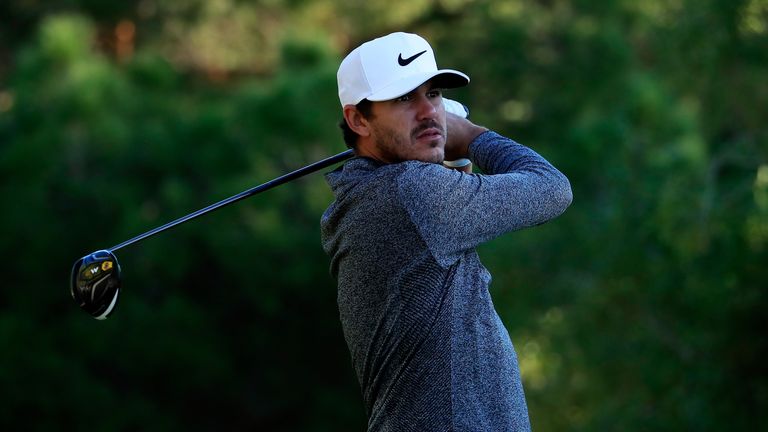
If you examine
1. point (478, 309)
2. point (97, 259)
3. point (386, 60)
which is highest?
point (386, 60)

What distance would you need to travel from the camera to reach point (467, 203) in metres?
1.96

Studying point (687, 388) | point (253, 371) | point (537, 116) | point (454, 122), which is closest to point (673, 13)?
point (687, 388)

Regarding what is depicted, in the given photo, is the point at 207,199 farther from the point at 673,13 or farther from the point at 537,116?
the point at 673,13

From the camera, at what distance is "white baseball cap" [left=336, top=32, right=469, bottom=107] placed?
2.03 meters

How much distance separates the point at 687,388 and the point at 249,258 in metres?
3.70

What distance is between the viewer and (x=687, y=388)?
7660 mm

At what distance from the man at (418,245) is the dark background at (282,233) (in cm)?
601

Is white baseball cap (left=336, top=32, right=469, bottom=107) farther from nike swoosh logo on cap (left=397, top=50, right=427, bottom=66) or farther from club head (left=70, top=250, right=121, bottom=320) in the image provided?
club head (left=70, top=250, right=121, bottom=320)

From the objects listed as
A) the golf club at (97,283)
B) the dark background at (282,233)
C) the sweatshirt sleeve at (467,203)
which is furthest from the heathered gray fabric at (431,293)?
Result: the dark background at (282,233)

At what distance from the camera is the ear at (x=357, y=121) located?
6.85 ft

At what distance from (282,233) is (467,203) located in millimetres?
8022

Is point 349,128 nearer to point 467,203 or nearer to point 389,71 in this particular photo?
point 389,71

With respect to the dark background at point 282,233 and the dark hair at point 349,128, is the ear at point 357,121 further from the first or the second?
the dark background at point 282,233

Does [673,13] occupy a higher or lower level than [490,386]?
higher
